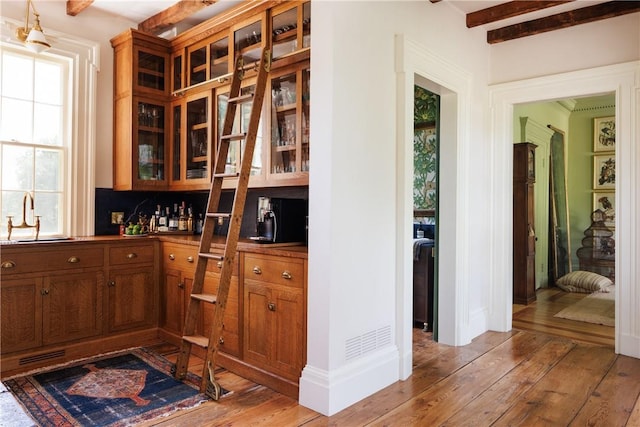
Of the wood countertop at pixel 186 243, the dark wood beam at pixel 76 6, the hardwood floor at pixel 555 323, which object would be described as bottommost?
the hardwood floor at pixel 555 323

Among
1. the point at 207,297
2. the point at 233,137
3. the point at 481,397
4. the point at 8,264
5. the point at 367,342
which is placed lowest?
the point at 481,397

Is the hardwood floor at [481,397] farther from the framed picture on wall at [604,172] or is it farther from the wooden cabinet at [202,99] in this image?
the framed picture on wall at [604,172]

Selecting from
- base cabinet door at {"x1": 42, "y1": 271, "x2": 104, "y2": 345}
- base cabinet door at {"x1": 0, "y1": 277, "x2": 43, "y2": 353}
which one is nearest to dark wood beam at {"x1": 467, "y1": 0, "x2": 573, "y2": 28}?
base cabinet door at {"x1": 42, "y1": 271, "x2": 104, "y2": 345}

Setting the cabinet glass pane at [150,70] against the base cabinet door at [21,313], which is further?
the cabinet glass pane at [150,70]

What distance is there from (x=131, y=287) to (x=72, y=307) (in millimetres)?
473

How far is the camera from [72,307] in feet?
11.6

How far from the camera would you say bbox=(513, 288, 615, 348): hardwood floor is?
4188 millimetres

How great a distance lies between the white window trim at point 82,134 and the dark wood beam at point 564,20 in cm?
371

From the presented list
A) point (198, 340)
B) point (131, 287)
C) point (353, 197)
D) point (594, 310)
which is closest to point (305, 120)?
point (353, 197)

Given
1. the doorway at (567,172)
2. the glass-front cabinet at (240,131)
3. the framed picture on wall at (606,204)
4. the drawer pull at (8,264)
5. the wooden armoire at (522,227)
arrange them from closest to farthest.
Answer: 1. the drawer pull at (8,264)
2. the glass-front cabinet at (240,131)
3. the wooden armoire at (522,227)
4. the doorway at (567,172)
5. the framed picture on wall at (606,204)

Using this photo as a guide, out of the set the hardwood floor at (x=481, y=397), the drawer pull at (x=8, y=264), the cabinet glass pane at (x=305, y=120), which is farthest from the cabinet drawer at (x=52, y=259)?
the cabinet glass pane at (x=305, y=120)

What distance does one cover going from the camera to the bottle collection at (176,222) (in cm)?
452

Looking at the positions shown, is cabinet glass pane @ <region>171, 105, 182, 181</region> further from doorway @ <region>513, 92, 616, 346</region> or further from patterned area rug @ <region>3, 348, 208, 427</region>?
doorway @ <region>513, 92, 616, 346</region>

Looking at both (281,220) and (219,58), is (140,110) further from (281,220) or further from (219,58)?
(281,220)
